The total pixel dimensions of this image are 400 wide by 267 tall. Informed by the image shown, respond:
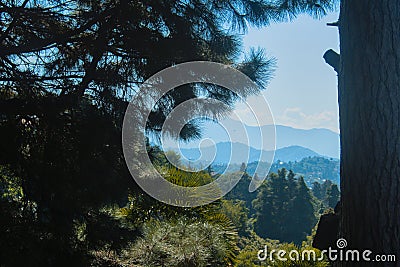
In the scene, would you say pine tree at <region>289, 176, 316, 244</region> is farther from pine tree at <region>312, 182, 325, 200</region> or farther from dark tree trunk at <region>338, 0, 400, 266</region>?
dark tree trunk at <region>338, 0, 400, 266</region>

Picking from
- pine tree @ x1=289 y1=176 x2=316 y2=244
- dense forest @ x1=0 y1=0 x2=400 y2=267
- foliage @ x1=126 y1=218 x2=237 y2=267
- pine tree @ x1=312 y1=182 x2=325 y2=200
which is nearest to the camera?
dense forest @ x1=0 y1=0 x2=400 y2=267

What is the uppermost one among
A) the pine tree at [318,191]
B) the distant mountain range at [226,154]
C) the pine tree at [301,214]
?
the pine tree at [318,191]

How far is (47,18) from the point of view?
1928 millimetres

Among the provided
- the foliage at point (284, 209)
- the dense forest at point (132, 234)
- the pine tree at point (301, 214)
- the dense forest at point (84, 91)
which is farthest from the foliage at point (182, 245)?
the pine tree at point (301, 214)

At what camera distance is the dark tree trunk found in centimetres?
88

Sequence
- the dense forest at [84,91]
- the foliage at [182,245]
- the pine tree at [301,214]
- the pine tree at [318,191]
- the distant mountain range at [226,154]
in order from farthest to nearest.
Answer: the pine tree at [318,191] → the pine tree at [301,214] → the foliage at [182,245] → the distant mountain range at [226,154] → the dense forest at [84,91]

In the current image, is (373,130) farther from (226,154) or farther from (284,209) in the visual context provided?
(284,209)

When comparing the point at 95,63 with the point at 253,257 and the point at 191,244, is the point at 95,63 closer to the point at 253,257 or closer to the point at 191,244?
the point at 191,244

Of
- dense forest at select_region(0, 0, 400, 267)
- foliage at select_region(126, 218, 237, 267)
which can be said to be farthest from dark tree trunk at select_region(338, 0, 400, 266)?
foliage at select_region(126, 218, 237, 267)

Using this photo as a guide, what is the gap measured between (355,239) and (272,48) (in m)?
1.64

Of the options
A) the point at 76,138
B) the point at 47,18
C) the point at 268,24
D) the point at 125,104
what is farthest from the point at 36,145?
the point at 268,24

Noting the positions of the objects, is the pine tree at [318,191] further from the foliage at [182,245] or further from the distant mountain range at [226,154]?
the distant mountain range at [226,154]

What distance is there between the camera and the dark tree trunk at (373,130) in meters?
0.88

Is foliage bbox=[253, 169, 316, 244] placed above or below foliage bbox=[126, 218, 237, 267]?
above
